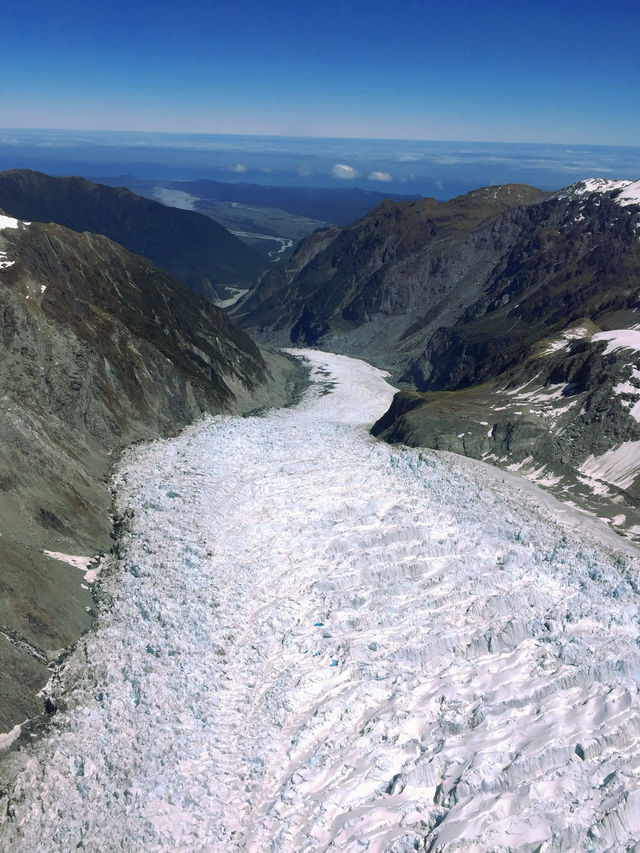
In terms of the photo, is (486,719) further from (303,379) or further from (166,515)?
(303,379)

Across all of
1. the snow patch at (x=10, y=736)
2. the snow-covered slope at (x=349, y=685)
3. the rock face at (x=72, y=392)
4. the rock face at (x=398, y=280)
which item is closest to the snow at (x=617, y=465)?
the snow-covered slope at (x=349, y=685)

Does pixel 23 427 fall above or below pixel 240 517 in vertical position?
above

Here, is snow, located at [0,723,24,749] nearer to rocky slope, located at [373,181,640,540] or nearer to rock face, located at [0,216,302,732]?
rock face, located at [0,216,302,732]

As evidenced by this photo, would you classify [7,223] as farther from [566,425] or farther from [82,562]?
[566,425]

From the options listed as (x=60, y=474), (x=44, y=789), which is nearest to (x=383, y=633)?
(x=44, y=789)

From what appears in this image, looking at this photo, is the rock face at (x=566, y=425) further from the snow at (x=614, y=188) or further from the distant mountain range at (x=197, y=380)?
the snow at (x=614, y=188)

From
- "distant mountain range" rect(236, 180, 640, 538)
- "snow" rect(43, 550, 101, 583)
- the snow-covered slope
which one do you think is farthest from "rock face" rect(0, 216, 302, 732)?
"distant mountain range" rect(236, 180, 640, 538)
